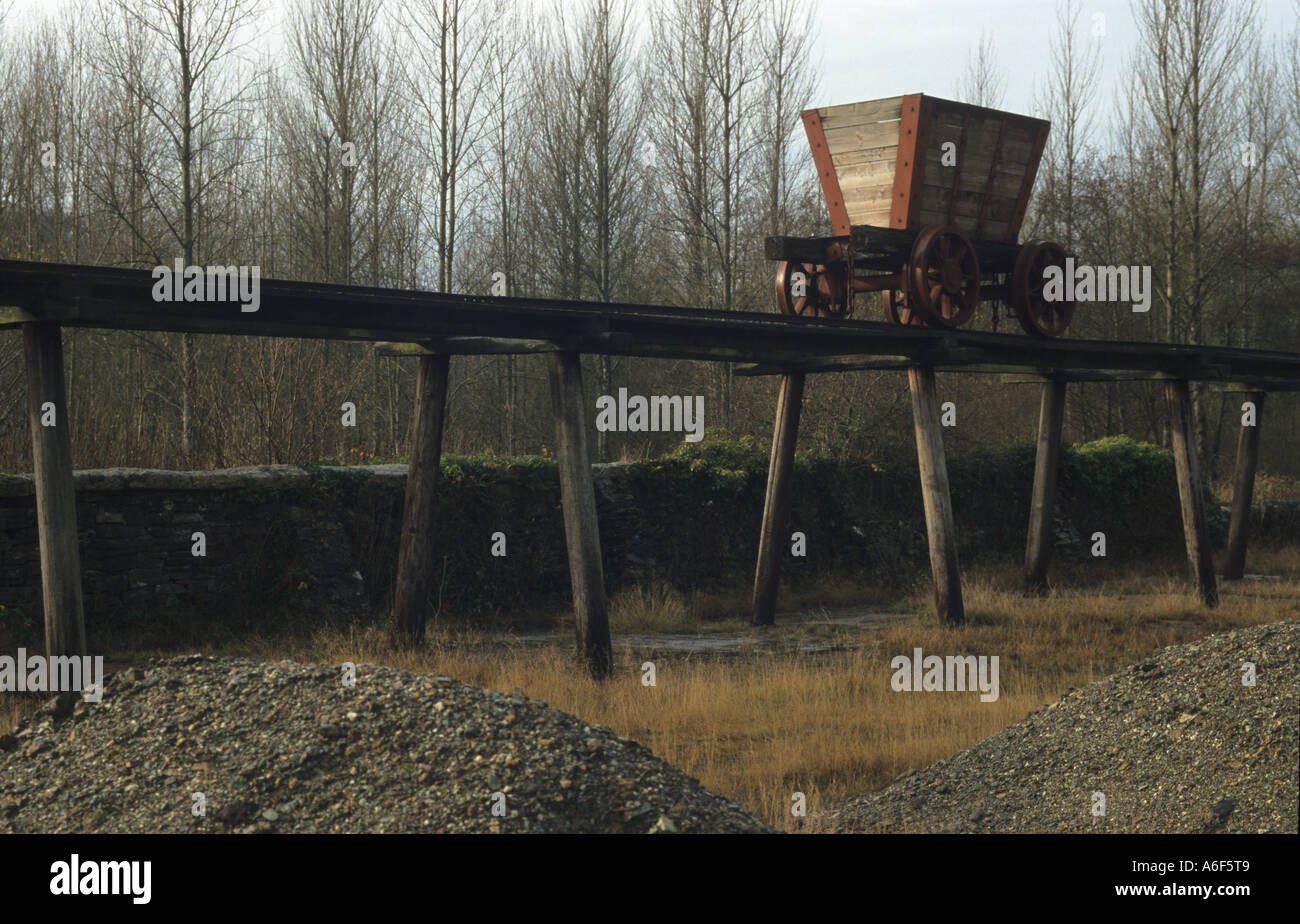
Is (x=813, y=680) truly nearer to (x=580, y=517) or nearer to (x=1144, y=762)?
(x=580, y=517)

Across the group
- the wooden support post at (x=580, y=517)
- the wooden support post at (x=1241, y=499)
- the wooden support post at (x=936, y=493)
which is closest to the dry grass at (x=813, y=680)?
the wooden support post at (x=580, y=517)

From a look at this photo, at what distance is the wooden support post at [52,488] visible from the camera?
849 centimetres

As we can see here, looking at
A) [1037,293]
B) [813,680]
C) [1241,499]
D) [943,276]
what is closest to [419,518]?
[813,680]

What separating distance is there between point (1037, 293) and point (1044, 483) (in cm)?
316

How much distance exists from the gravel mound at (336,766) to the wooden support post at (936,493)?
7.52m

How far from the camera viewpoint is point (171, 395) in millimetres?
22578

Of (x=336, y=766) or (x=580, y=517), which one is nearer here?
(x=336, y=766)

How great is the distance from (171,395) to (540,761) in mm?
18671

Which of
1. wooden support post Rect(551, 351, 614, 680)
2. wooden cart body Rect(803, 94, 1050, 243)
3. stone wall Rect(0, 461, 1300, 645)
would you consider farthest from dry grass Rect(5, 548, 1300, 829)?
wooden cart body Rect(803, 94, 1050, 243)

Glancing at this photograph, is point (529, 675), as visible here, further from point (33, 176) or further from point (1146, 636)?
point (33, 176)

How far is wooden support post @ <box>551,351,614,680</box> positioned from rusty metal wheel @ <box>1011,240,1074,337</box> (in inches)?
241

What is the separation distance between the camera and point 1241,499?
1962cm

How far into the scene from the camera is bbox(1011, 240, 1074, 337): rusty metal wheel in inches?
558

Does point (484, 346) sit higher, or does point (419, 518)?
point (484, 346)
